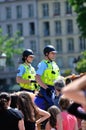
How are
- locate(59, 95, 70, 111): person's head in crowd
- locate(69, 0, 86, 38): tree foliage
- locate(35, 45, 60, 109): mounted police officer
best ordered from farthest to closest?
locate(69, 0, 86, 38): tree foliage, locate(35, 45, 60, 109): mounted police officer, locate(59, 95, 70, 111): person's head in crowd

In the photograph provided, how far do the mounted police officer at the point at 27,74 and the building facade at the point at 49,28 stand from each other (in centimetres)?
10112

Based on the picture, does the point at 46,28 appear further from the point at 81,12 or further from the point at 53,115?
the point at 53,115

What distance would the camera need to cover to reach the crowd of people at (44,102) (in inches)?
222

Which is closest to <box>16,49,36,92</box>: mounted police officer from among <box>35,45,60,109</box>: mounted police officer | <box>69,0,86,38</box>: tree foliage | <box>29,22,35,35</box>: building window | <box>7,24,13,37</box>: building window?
<box>35,45,60,109</box>: mounted police officer

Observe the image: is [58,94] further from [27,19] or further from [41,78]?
[27,19]

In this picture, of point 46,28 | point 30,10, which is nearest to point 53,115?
point 46,28

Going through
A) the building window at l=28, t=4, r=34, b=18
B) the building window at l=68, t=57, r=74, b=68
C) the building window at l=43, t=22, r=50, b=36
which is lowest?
the building window at l=68, t=57, r=74, b=68

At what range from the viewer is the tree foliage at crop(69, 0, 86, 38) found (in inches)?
2103

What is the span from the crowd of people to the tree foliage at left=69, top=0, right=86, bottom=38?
129 ft

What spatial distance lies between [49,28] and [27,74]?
10377 cm

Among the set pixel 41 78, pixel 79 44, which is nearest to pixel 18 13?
pixel 79 44

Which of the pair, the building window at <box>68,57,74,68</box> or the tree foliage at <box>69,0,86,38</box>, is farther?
the building window at <box>68,57,74,68</box>

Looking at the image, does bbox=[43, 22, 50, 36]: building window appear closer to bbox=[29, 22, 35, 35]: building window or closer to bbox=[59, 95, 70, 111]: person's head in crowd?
bbox=[29, 22, 35, 35]: building window

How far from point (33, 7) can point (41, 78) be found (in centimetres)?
10698
